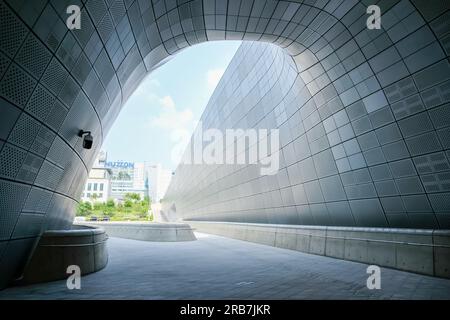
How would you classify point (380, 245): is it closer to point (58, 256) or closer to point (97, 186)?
point (58, 256)

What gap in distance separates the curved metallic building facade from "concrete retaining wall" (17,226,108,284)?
0.30 metres

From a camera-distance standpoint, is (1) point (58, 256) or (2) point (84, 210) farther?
(2) point (84, 210)

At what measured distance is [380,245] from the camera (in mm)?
11531

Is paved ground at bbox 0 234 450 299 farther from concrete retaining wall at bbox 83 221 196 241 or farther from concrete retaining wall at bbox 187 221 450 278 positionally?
concrete retaining wall at bbox 83 221 196 241

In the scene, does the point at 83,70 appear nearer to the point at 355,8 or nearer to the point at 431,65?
the point at 355,8

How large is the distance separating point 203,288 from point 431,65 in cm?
941

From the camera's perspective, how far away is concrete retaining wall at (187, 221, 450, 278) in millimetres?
9531

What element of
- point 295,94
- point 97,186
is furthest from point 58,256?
point 97,186

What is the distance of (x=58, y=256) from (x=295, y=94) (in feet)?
45.4

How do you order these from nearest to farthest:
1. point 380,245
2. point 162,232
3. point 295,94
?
point 380,245, point 295,94, point 162,232

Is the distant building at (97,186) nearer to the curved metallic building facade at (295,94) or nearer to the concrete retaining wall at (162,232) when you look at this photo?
the concrete retaining wall at (162,232)

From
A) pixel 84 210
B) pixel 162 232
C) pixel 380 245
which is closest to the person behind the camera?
pixel 380 245

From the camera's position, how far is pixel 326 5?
10438mm
